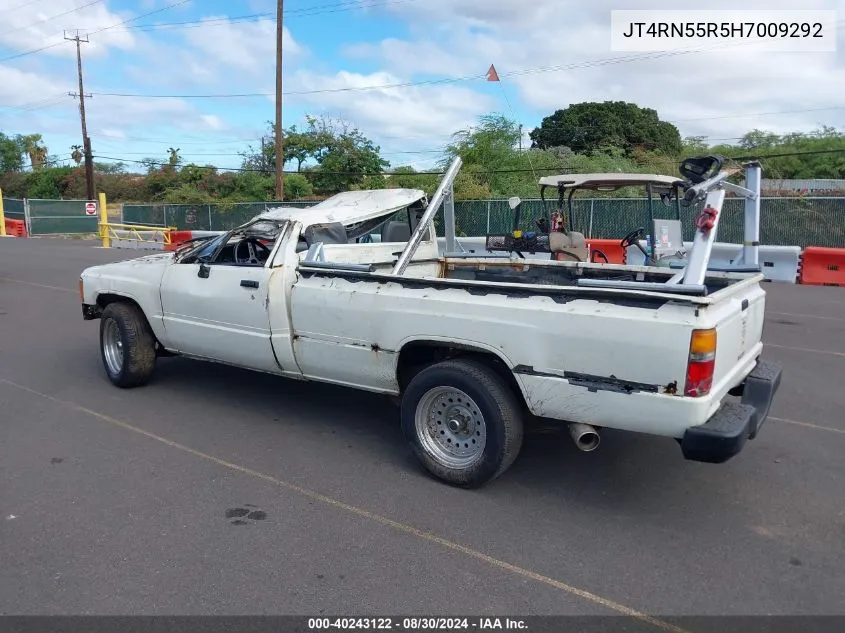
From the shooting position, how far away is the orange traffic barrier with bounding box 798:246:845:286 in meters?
15.1

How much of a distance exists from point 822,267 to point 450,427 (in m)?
13.6

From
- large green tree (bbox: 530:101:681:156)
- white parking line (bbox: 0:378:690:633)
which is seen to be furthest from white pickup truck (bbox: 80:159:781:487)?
large green tree (bbox: 530:101:681:156)

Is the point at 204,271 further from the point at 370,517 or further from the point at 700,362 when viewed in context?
the point at 700,362

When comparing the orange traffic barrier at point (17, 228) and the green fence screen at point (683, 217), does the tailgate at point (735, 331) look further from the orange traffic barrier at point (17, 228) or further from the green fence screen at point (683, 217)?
the orange traffic barrier at point (17, 228)

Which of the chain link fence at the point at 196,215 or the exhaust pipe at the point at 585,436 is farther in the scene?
the chain link fence at the point at 196,215

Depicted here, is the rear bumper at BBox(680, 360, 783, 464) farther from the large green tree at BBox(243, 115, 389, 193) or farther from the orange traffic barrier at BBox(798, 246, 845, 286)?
the large green tree at BBox(243, 115, 389, 193)

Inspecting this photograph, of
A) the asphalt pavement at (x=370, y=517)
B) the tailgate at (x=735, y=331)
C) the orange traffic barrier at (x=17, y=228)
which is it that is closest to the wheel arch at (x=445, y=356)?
the asphalt pavement at (x=370, y=517)

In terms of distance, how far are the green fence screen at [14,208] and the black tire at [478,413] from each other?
42.1 meters

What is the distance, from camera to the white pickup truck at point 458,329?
12.4ft

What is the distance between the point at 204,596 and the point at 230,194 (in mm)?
41698

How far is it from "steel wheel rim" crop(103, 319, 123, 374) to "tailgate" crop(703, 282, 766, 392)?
5293 millimetres

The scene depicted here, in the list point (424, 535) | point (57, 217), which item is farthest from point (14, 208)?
point (424, 535)

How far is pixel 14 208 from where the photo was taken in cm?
4172

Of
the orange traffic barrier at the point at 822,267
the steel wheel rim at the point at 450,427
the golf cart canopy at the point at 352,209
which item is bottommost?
the steel wheel rim at the point at 450,427
